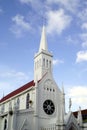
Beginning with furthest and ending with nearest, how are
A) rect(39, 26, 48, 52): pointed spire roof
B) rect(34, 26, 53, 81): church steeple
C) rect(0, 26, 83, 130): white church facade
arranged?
rect(39, 26, 48, 52): pointed spire roof
rect(34, 26, 53, 81): church steeple
rect(0, 26, 83, 130): white church facade

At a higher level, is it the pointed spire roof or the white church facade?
the pointed spire roof

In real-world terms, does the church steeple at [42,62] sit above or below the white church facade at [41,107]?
above

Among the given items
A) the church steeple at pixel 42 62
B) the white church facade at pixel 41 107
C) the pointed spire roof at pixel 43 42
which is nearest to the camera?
the white church facade at pixel 41 107

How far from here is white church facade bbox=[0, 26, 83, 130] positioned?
5125 centimetres

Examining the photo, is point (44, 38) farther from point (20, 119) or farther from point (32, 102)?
point (20, 119)

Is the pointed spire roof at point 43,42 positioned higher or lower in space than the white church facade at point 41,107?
higher

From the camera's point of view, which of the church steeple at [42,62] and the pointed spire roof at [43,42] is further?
the pointed spire roof at [43,42]

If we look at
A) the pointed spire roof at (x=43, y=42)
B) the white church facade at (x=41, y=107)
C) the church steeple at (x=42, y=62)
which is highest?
the pointed spire roof at (x=43, y=42)

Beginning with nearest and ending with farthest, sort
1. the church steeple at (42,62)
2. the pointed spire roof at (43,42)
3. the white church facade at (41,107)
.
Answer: the white church facade at (41,107), the church steeple at (42,62), the pointed spire roof at (43,42)

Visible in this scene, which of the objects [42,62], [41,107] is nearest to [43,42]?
[42,62]

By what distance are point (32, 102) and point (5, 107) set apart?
21226mm

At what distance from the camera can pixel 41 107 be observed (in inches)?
2243

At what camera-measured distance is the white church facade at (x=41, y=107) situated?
51.2 m

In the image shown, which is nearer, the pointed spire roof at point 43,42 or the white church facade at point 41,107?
the white church facade at point 41,107
